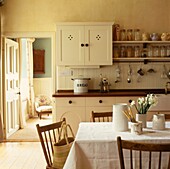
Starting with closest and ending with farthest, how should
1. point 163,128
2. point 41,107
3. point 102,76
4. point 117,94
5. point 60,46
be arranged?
point 163,128 → point 117,94 → point 60,46 → point 102,76 → point 41,107

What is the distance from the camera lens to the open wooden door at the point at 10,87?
5.79 m

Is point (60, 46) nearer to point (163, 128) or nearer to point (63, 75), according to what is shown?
point (63, 75)

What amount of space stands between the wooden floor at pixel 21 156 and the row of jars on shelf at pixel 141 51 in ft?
6.94

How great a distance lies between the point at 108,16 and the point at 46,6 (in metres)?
1.13

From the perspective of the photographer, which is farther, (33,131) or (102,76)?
(33,131)

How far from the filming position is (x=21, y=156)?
4648 mm

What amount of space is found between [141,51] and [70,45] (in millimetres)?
1267

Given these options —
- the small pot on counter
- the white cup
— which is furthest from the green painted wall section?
the white cup

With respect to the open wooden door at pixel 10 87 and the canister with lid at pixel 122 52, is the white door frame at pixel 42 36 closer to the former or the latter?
the open wooden door at pixel 10 87

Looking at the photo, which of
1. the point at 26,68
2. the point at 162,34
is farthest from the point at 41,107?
the point at 162,34

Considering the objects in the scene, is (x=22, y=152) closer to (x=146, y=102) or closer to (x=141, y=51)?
(x=141, y=51)

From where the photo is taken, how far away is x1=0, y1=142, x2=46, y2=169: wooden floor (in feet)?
13.8

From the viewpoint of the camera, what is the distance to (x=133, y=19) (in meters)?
5.67

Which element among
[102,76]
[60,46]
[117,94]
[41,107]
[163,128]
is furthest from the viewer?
[41,107]
